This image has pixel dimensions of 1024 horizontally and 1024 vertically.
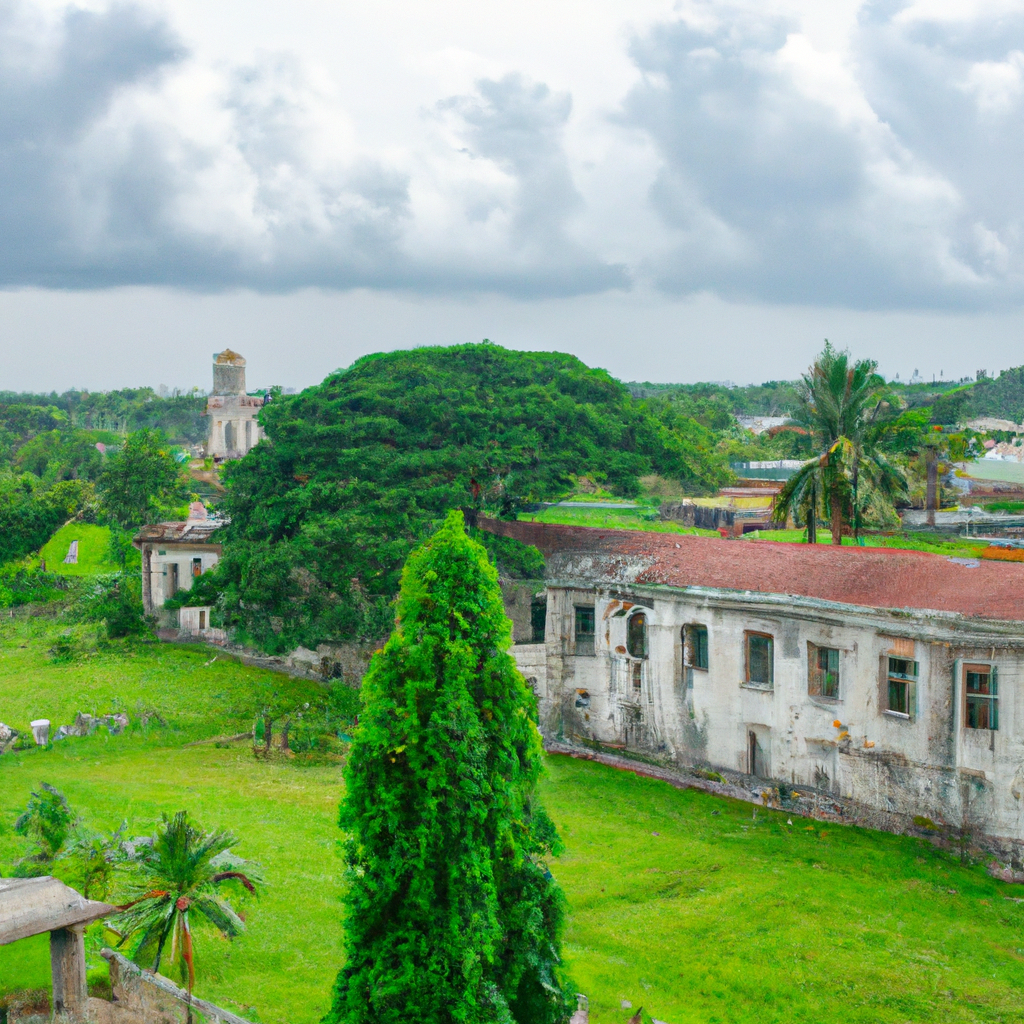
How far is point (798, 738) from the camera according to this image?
23.7 m

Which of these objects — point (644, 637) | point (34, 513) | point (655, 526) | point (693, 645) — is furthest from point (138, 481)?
point (693, 645)

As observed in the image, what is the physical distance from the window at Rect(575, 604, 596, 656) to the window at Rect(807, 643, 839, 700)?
6.63 metres

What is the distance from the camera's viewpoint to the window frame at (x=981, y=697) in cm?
2077

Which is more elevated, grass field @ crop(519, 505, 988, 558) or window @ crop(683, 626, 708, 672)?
grass field @ crop(519, 505, 988, 558)

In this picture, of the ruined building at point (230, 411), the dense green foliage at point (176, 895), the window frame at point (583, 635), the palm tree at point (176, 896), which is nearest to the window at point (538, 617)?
the window frame at point (583, 635)

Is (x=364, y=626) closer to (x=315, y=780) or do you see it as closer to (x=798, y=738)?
(x=315, y=780)

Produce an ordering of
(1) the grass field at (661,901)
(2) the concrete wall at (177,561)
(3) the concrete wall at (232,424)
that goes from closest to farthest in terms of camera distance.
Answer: (1) the grass field at (661,901) < (2) the concrete wall at (177,561) < (3) the concrete wall at (232,424)

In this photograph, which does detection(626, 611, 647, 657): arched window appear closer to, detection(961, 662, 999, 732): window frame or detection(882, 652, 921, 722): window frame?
detection(882, 652, 921, 722): window frame

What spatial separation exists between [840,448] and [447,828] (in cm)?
1922

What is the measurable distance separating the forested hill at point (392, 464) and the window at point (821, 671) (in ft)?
37.0

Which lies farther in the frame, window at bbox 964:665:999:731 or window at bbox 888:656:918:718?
window at bbox 888:656:918:718

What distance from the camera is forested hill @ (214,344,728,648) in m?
30.4

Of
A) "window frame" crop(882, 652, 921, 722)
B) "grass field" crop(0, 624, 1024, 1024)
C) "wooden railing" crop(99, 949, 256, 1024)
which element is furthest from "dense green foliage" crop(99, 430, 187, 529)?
"wooden railing" crop(99, 949, 256, 1024)

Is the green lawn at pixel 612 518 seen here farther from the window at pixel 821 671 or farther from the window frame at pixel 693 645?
the window at pixel 821 671
